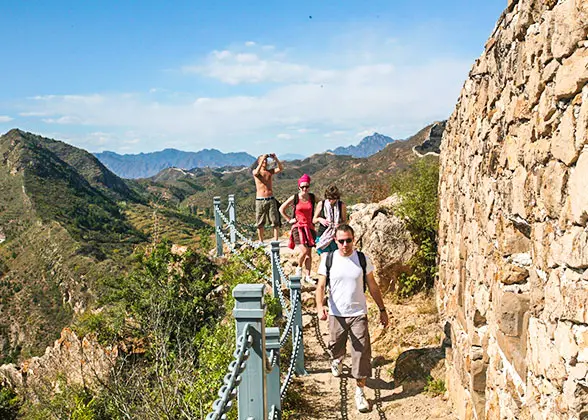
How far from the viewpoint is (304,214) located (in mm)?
7105

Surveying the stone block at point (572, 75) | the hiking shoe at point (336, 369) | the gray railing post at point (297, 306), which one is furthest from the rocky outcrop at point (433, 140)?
the stone block at point (572, 75)

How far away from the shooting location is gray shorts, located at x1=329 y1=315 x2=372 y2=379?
15.3 feet

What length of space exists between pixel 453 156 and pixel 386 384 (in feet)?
9.14

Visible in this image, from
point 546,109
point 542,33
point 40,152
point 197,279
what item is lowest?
point 197,279

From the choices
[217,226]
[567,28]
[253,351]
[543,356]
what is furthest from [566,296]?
[217,226]

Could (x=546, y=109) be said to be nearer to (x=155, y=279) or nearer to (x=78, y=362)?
(x=155, y=279)

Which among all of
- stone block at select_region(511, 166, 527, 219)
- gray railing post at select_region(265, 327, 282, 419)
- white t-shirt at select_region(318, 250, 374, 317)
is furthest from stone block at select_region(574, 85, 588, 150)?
white t-shirt at select_region(318, 250, 374, 317)

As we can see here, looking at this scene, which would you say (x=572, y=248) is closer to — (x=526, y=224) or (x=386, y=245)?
(x=526, y=224)

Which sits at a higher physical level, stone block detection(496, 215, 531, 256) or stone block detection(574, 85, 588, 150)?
stone block detection(574, 85, 588, 150)

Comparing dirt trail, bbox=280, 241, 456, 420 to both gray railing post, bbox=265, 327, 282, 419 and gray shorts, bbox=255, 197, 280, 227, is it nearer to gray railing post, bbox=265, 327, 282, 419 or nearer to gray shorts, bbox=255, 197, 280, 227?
gray railing post, bbox=265, 327, 282, 419

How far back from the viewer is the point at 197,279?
370 inches

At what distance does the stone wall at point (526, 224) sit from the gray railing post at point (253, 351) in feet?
4.80

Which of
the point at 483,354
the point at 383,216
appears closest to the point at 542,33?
the point at 483,354

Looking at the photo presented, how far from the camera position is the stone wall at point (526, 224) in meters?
2.13
